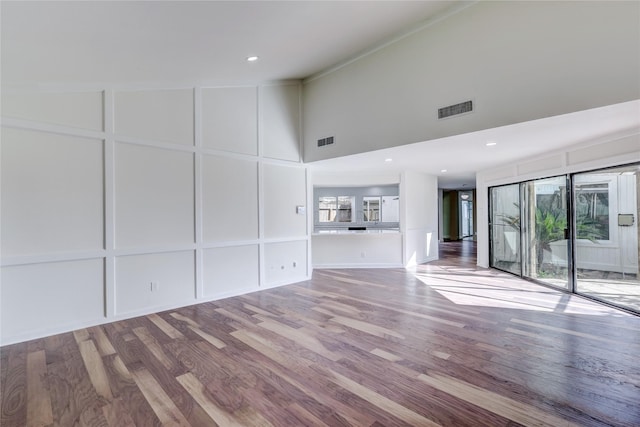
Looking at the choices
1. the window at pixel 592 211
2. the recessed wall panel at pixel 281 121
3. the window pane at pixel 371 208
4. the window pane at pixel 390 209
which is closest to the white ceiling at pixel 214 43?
the recessed wall panel at pixel 281 121

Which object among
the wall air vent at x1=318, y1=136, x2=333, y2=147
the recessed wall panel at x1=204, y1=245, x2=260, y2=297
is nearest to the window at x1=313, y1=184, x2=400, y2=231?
the wall air vent at x1=318, y1=136, x2=333, y2=147

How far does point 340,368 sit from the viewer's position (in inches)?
104

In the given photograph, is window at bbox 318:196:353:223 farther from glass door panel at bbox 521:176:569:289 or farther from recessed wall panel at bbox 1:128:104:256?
recessed wall panel at bbox 1:128:104:256

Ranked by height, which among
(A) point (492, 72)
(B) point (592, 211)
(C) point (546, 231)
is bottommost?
(C) point (546, 231)

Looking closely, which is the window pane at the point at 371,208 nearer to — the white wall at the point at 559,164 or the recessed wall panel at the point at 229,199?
the white wall at the point at 559,164

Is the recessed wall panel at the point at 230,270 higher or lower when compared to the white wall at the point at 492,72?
lower

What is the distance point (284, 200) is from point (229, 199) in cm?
117

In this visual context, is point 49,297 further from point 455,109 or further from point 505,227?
point 505,227

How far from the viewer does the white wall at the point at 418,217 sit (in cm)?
760

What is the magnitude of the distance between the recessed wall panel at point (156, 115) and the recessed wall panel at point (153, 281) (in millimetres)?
1695

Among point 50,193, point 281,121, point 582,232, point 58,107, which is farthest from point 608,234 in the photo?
point 58,107

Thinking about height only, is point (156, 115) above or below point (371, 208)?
above

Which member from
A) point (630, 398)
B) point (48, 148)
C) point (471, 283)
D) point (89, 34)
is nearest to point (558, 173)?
point (471, 283)

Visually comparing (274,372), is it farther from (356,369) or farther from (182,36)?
(182,36)
